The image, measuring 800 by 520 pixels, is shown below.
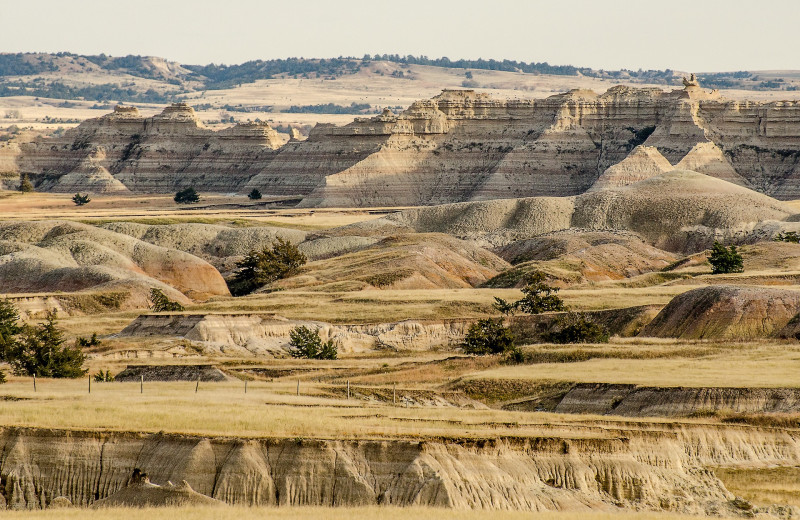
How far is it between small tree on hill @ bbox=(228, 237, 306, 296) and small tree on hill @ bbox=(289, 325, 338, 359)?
35642 millimetres

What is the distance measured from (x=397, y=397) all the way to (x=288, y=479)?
1529cm

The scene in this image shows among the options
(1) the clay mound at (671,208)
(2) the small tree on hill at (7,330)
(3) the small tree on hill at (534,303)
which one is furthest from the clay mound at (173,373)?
(1) the clay mound at (671,208)

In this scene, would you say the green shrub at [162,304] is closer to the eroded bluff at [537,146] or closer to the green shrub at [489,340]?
the green shrub at [489,340]

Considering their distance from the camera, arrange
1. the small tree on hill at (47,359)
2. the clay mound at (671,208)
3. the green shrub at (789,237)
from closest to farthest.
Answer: the small tree on hill at (47,359) < the green shrub at (789,237) < the clay mound at (671,208)

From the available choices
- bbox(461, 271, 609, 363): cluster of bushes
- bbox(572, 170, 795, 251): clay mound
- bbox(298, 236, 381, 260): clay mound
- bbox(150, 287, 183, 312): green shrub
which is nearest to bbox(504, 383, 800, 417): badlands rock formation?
bbox(461, 271, 609, 363): cluster of bushes

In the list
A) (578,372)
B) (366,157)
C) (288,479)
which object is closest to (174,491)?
(288,479)

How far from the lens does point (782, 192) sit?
167500 millimetres

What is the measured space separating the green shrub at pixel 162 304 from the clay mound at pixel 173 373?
25577mm

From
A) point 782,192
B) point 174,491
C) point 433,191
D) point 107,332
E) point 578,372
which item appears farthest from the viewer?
point 433,191

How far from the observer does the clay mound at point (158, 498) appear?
30.7 m

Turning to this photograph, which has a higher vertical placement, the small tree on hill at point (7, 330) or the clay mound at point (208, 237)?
the small tree on hill at point (7, 330)

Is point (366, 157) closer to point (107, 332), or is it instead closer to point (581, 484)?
point (107, 332)

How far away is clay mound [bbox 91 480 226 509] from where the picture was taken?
101 feet

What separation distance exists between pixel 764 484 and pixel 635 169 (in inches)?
5121
